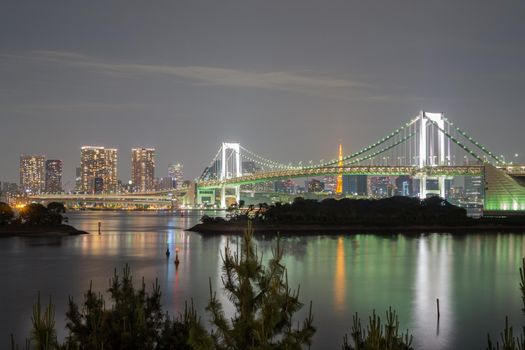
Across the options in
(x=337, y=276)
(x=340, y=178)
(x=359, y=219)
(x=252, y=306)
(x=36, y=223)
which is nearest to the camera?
(x=252, y=306)

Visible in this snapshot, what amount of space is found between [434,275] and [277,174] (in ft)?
129

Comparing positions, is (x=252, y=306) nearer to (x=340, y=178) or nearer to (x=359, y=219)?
(x=359, y=219)

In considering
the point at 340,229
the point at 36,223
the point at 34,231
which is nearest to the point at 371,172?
the point at 340,229

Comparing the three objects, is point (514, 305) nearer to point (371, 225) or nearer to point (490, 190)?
point (371, 225)

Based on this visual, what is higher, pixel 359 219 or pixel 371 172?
pixel 371 172

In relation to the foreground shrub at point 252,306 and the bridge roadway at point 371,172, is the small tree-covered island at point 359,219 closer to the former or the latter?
the bridge roadway at point 371,172

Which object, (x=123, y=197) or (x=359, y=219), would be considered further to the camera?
(x=123, y=197)

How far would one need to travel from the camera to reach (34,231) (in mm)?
40250

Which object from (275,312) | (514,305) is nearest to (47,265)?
(514,305)

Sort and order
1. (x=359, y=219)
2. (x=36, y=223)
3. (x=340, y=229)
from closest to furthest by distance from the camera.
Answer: (x=36, y=223), (x=340, y=229), (x=359, y=219)

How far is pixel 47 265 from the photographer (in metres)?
25.0

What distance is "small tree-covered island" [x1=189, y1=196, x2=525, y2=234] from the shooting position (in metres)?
45.7

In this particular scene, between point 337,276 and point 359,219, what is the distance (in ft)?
84.3

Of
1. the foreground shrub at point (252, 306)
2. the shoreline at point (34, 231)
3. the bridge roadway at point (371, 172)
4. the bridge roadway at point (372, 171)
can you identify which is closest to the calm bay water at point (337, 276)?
the shoreline at point (34, 231)
